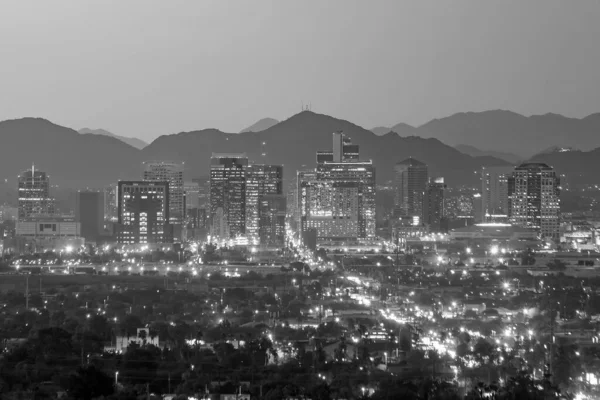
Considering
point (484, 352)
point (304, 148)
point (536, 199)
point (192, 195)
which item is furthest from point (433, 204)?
point (484, 352)

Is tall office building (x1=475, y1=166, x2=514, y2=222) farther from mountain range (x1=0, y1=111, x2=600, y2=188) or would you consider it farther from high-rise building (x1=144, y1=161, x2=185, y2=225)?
mountain range (x1=0, y1=111, x2=600, y2=188)

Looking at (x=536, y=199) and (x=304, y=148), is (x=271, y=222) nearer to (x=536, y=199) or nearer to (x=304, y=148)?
(x=536, y=199)

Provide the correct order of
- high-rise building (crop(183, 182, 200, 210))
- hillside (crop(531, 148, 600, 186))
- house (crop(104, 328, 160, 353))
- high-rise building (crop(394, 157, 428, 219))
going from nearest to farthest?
house (crop(104, 328, 160, 353))
high-rise building (crop(394, 157, 428, 219))
high-rise building (crop(183, 182, 200, 210))
hillside (crop(531, 148, 600, 186))

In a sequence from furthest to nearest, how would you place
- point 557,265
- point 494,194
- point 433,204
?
point 494,194 → point 433,204 → point 557,265

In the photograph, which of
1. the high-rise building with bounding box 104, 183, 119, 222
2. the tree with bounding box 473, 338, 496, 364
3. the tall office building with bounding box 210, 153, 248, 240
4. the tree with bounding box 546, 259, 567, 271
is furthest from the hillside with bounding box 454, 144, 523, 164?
the tree with bounding box 473, 338, 496, 364

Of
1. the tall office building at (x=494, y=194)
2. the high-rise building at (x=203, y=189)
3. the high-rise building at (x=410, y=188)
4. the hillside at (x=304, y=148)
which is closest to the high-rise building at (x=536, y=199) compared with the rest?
the tall office building at (x=494, y=194)
